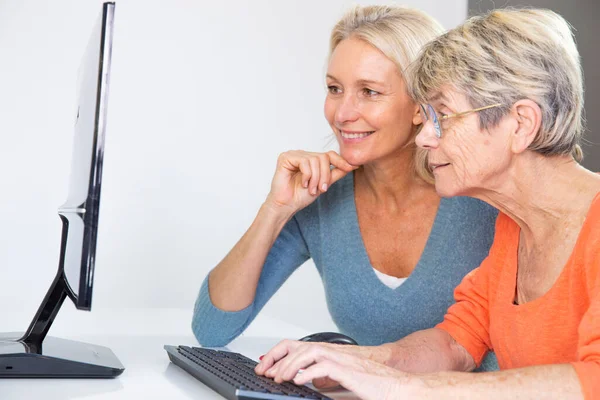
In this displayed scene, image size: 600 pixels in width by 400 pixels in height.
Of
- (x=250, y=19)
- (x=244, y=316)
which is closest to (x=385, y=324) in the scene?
(x=244, y=316)

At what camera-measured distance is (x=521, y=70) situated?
127 cm

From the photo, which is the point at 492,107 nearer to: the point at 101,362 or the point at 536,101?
the point at 536,101

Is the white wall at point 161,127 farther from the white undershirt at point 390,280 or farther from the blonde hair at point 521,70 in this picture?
the blonde hair at point 521,70

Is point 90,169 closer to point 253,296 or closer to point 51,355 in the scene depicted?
point 51,355

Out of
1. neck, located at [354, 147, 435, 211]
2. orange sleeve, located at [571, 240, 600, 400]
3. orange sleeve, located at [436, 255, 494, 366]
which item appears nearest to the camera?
orange sleeve, located at [571, 240, 600, 400]

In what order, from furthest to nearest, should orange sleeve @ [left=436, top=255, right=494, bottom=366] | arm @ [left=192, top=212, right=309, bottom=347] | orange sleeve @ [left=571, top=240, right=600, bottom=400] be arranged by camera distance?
1. arm @ [left=192, top=212, right=309, bottom=347]
2. orange sleeve @ [left=436, top=255, right=494, bottom=366]
3. orange sleeve @ [left=571, top=240, right=600, bottom=400]

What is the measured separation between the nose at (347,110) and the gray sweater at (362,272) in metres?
0.26

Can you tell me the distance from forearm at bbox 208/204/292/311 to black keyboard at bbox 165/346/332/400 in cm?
41

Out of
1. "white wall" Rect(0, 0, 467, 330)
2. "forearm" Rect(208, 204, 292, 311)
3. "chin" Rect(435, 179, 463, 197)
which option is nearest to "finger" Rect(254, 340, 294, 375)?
"chin" Rect(435, 179, 463, 197)

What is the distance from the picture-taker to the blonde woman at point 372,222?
1823mm

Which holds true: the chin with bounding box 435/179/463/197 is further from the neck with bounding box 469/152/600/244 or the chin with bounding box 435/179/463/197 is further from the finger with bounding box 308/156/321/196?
the finger with bounding box 308/156/321/196

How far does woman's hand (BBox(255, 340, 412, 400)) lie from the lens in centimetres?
106

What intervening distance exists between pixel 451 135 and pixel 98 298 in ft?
8.69

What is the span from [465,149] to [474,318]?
0.38 metres
